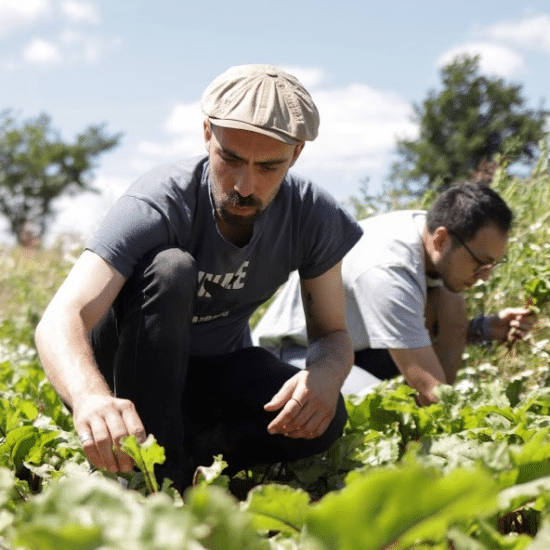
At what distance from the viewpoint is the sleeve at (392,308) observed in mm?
3408

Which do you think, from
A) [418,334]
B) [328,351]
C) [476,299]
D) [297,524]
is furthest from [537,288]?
[297,524]

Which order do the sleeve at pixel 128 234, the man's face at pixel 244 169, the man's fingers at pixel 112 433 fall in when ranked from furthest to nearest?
the man's face at pixel 244 169 < the sleeve at pixel 128 234 < the man's fingers at pixel 112 433

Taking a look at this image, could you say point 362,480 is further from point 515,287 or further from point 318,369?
point 515,287

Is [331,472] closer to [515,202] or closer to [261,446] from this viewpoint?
[261,446]

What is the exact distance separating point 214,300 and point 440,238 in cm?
138

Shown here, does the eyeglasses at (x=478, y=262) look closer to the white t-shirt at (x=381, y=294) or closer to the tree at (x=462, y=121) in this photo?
the white t-shirt at (x=381, y=294)

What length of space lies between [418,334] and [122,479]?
5.22 ft

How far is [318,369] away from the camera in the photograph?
244cm

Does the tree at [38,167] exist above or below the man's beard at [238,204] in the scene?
above

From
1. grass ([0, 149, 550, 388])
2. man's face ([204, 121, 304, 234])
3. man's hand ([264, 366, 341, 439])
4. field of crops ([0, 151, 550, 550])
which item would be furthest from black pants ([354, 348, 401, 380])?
man's face ([204, 121, 304, 234])

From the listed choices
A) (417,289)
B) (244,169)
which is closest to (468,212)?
(417,289)

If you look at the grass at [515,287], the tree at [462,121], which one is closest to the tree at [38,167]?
the tree at [462,121]

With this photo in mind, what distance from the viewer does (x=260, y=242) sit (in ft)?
8.57

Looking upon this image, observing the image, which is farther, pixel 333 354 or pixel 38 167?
pixel 38 167
